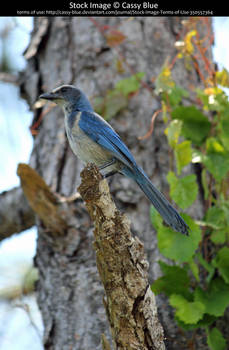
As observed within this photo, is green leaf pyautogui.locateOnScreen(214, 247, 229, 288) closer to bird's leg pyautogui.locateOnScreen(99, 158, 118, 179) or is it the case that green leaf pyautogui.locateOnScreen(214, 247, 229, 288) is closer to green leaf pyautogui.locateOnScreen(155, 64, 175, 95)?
bird's leg pyautogui.locateOnScreen(99, 158, 118, 179)

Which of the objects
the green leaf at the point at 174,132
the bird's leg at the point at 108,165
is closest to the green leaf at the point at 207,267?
the green leaf at the point at 174,132

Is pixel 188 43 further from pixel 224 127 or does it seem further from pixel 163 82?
pixel 224 127

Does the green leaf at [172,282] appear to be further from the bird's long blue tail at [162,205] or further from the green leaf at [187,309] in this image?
the bird's long blue tail at [162,205]

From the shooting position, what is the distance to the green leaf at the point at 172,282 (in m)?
3.05

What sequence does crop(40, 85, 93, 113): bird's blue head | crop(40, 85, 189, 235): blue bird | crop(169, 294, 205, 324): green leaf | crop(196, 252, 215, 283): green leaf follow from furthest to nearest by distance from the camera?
crop(40, 85, 93, 113): bird's blue head → crop(40, 85, 189, 235): blue bird → crop(196, 252, 215, 283): green leaf → crop(169, 294, 205, 324): green leaf

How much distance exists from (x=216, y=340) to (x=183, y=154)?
1312 millimetres

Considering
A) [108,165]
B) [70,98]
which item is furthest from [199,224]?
[70,98]

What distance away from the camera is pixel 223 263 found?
123 inches

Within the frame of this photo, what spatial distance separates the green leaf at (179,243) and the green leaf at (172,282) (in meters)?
0.09

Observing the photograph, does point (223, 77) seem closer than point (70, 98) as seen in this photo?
Yes

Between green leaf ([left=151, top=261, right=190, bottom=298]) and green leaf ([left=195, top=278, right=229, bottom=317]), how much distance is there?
0.10 meters

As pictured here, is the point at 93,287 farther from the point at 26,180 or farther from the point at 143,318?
the point at 143,318

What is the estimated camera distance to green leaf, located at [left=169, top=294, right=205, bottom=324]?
287cm

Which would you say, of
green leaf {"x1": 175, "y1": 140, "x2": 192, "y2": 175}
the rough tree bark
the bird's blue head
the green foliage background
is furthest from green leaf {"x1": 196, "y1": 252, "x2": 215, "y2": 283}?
the bird's blue head
